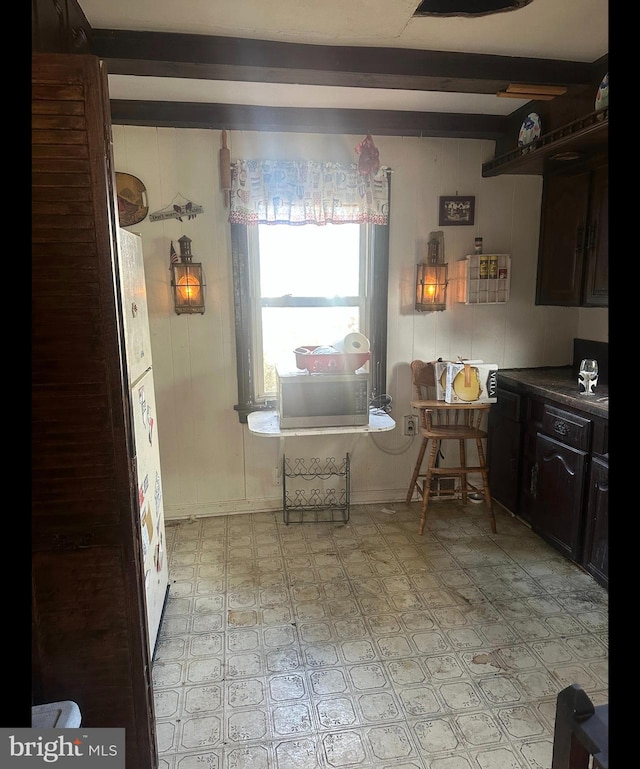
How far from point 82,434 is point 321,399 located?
1652mm

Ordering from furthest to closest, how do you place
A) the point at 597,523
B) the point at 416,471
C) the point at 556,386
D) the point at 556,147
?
the point at 416,471, the point at 556,386, the point at 556,147, the point at 597,523

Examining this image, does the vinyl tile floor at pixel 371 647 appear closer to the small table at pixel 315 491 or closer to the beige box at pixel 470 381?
the small table at pixel 315 491

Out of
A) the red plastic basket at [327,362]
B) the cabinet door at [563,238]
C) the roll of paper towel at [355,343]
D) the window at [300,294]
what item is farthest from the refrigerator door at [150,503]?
the cabinet door at [563,238]

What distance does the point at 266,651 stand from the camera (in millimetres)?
2057

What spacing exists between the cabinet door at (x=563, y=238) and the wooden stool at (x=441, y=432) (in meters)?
0.85

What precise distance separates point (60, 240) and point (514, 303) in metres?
2.95

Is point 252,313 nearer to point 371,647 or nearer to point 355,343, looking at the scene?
point 355,343

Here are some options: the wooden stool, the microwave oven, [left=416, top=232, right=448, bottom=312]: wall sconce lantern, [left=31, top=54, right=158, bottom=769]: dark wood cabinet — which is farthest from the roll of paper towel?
[left=31, top=54, right=158, bottom=769]: dark wood cabinet

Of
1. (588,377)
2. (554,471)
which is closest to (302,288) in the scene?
(588,377)

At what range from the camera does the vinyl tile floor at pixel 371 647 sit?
5.36ft

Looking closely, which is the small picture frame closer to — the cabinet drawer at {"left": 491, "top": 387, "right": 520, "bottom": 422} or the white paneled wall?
the white paneled wall

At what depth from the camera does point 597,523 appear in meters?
2.45
